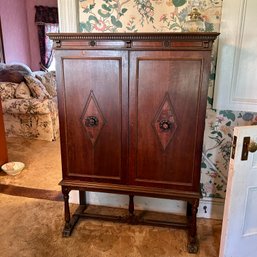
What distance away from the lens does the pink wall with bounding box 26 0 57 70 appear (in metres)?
5.98

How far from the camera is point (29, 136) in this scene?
400cm

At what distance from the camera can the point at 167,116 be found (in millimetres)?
1594

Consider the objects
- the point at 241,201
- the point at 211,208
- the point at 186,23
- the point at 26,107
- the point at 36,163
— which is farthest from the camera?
the point at 26,107

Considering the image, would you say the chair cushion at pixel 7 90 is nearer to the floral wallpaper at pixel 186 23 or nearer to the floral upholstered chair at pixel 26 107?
the floral upholstered chair at pixel 26 107

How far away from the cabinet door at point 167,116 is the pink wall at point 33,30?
211 inches

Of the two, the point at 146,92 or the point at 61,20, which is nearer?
the point at 146,92

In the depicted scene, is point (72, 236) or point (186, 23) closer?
point (186, 23)

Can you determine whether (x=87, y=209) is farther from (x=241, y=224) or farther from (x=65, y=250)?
(x=241, y=224)

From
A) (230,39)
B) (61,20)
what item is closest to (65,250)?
(61,20)

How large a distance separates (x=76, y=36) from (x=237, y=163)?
1.15 m

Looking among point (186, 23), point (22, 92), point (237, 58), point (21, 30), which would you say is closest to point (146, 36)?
point (186, 23)

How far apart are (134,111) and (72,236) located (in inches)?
42.4

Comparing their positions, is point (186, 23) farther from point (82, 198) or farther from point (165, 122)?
point (82, 198)

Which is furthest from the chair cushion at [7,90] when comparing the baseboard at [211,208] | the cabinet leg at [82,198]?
the baseboard at [211,208]
